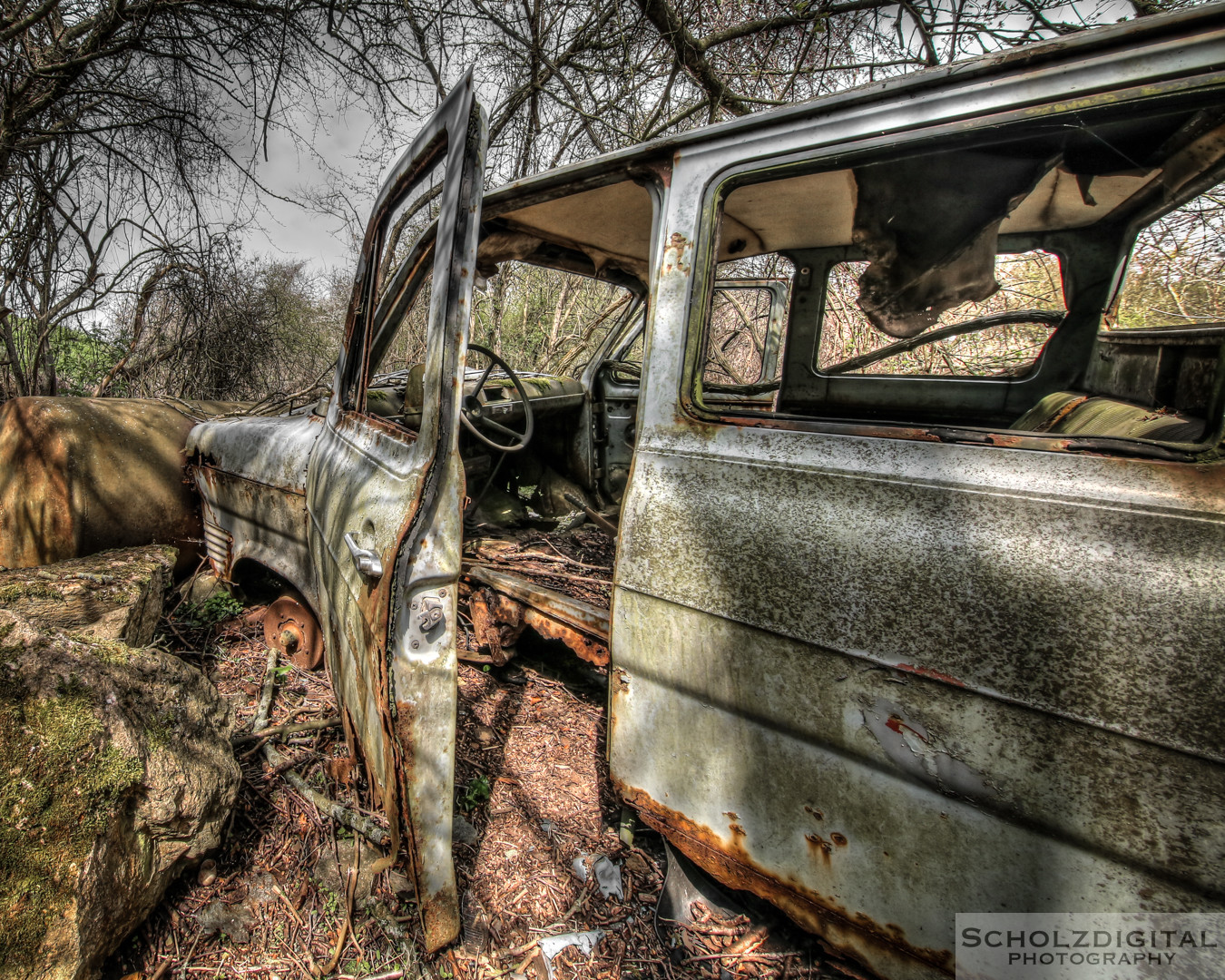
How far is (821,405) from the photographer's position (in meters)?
Result: 3.07

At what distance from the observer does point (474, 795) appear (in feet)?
6.90

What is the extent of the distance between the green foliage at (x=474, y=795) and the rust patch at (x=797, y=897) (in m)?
0.77

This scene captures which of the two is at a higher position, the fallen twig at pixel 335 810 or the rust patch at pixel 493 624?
the rust patch at pixel 493 624

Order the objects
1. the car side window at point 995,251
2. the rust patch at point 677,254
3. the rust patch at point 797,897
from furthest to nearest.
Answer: the rust patch at point 677,254, the car side window at point 995,251, the rust patch at point 797,897

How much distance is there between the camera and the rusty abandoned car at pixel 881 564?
0.97m

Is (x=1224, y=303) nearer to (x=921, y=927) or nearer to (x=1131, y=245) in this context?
(x=1131, y=245)

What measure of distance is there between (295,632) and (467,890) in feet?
4.91

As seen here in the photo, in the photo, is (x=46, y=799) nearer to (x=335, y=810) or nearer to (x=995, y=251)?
(x=335, y=810)

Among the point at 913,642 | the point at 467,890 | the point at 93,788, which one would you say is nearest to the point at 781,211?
the point at 913,642

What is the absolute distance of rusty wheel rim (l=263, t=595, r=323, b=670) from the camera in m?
2.62

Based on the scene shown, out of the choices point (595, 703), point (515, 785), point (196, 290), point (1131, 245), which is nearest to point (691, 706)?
point (515, 785)

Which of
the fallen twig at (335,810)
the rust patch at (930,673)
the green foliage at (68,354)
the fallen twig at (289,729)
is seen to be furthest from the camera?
the green foliage at (68,354)

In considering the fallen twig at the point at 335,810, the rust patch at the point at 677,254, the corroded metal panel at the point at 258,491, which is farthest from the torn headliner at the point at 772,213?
the fallen twig at the point at 335,810

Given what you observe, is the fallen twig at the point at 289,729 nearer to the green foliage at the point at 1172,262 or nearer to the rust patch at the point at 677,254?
the rust patch at the point at 677,254
